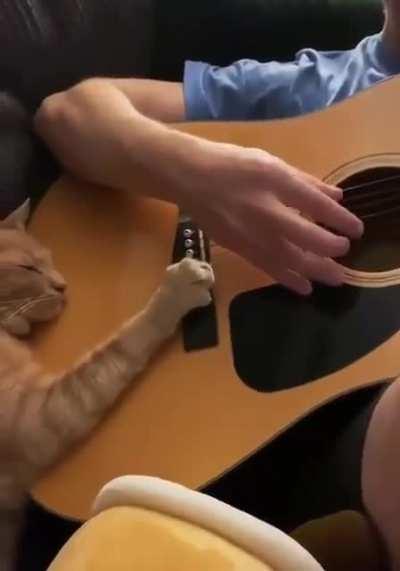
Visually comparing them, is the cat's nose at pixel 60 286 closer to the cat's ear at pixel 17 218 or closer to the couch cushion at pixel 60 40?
the cat's ear at pixel 17 218

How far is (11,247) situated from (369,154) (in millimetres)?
410

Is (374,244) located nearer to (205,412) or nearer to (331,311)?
(331,311)

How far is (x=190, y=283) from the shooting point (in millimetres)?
972

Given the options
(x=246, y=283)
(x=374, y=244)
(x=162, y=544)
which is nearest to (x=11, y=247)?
(x=246, y=283)

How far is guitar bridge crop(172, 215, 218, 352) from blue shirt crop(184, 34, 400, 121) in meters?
0.15

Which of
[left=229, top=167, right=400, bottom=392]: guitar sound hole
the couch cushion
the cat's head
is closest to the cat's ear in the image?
the cat's head

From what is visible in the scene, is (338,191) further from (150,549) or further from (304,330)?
(150,549)

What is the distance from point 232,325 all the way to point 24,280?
25cm

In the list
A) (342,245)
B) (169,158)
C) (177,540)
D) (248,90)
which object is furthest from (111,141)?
(177,540)

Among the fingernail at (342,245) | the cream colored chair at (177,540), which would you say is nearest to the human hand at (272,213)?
the fingernail at (342,245)

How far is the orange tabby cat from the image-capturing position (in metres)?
0.97

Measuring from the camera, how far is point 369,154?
1.00 m

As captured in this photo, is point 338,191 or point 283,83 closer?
point 338,191

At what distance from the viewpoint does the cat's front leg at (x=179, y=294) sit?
97cm
